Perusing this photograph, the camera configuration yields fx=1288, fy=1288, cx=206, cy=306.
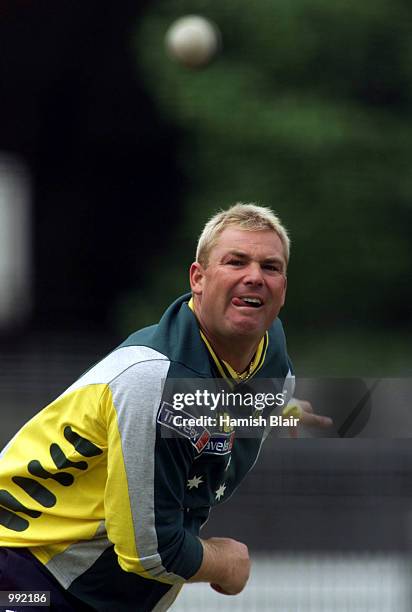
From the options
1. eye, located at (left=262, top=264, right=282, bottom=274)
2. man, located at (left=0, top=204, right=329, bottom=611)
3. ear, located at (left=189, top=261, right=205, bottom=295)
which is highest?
eye, located at (left=262, top=264, right=282, bottom=274)

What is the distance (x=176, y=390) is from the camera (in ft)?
8.36

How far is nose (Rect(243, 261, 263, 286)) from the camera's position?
105 inches

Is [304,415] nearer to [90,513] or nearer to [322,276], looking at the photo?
[90,513]

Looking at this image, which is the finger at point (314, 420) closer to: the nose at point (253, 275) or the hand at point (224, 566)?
the hand at point (224, 566)

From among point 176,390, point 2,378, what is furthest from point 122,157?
point 176,390

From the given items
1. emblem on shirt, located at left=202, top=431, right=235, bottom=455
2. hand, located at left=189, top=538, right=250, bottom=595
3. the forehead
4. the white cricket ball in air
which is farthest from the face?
the white cricket ball in air

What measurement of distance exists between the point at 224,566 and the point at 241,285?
61 centimetres

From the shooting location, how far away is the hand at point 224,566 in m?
2.74

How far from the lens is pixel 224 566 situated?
9.05ft

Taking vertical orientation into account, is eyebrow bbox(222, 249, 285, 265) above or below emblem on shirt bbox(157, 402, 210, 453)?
above

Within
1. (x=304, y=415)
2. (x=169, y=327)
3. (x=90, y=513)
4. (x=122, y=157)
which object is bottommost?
(x=90, y=513)

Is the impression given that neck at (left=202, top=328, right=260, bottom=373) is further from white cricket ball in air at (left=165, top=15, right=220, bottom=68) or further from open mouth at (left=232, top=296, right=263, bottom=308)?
white cricket ball in air at (left=165, top=15, right=220, bottom=68)

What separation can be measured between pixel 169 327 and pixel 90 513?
0.42m

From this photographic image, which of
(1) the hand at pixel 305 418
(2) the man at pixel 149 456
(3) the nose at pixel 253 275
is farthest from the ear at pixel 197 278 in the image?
(1) the hand at pixel 305 418
